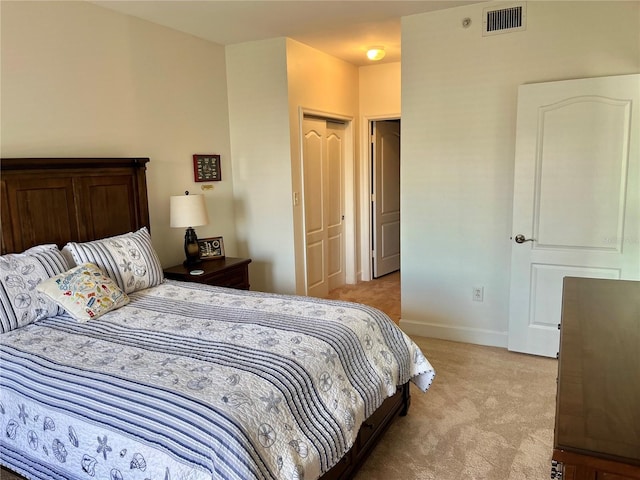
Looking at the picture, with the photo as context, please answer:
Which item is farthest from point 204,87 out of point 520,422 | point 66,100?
point 520,422

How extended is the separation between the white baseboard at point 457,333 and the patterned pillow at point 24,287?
2717mm

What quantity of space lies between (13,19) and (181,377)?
2409mm

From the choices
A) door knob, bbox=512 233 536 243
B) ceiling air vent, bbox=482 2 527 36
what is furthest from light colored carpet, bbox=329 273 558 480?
ceiling air vent, bbox=482 2 527 36

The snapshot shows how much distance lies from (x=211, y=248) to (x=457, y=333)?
2198 mm

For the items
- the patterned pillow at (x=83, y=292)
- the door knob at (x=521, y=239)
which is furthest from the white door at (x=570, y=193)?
the patterned pillow at (x=83, y=292)

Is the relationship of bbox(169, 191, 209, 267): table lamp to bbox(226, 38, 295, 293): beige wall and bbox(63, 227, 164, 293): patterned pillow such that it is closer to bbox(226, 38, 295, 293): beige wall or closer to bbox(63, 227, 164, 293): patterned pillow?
bbox(63, 227, 164, 293): patterned pillow

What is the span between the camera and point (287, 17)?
140 inches

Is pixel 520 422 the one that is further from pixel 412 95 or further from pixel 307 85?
pixel 307 85

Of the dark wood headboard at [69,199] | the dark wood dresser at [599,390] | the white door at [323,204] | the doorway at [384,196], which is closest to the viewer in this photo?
→ the dark wood dresser at [599,390]

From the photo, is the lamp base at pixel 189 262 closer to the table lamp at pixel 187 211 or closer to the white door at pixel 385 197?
the table lamp at pixel 187 211

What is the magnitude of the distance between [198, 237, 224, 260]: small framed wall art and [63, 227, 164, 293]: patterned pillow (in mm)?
860

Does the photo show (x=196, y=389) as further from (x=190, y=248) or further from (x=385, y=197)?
(x=385, y=197)

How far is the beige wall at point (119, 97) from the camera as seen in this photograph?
2.76m

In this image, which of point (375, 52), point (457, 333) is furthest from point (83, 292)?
point (375, 52)
